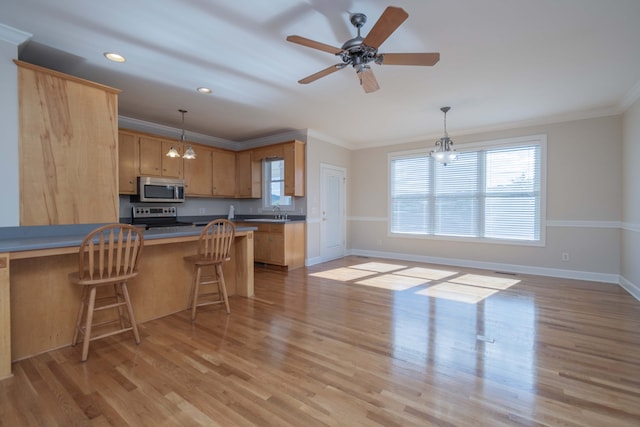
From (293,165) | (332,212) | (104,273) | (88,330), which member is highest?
(293,165)

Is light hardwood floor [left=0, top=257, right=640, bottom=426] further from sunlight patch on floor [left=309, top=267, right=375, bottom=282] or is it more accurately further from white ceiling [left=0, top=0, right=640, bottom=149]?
white ceiling [left=0, top=0, right=640, bottom=149]

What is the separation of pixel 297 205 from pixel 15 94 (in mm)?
4028

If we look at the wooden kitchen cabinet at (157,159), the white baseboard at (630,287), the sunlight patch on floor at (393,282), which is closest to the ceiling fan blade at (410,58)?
the sunlight patch on floor at (393,282)

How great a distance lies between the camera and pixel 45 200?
8.37 ft

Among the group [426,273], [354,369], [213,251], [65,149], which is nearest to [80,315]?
[213,251]

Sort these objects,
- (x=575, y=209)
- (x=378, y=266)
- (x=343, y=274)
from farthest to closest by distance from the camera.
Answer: (x=378, y=266) → (x=343, y=274) → (x=575, y=209)

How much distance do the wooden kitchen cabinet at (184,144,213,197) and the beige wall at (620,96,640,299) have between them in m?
6.58

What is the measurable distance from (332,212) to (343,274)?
1799 millimetres

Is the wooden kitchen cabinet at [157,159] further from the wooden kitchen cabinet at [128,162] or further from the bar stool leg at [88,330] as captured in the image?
the bar stool leg at [88,330]

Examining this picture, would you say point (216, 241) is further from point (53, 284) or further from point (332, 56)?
point (332, 56)

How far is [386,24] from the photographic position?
6.18 ft

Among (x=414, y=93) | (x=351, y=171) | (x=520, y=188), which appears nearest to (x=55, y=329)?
(x=414, y=93)

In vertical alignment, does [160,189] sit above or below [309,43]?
below

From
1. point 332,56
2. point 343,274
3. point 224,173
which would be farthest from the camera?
point 224,173
